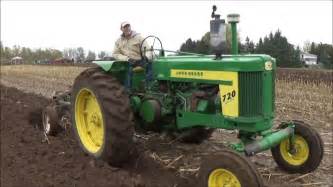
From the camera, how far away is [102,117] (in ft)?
19.0

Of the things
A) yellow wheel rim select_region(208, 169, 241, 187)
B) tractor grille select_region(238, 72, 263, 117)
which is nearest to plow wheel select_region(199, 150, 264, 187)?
yellow wheel rim select_region(208, 169, 241, 187)

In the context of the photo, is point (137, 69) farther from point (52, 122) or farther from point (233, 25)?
point (52, 122)

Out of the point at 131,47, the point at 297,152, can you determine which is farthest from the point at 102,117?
the point at 297,152

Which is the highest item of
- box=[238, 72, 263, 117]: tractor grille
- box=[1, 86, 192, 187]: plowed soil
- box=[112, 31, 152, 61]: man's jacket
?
box=[112, 31, 152, 61]: man's jacket

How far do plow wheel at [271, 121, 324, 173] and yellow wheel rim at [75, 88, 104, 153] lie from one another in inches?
92.0

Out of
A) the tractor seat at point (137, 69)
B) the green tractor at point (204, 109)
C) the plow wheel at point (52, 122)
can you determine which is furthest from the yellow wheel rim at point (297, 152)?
the plow wheel at point (52, 122)

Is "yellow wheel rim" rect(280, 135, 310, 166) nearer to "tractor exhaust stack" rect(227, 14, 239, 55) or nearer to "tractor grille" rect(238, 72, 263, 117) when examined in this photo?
"tractor grille" rect(238, 72, 263, 117)

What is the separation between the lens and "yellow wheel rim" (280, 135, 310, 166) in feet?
18.8

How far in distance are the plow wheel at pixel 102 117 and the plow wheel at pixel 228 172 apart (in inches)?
50.7

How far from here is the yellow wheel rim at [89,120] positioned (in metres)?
6.31

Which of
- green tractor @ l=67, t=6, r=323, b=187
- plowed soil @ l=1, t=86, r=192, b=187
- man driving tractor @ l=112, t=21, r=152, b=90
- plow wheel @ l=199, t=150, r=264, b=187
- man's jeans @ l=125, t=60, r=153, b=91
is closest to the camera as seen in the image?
plow wheel @ l=199, t=150, r=264, b=187

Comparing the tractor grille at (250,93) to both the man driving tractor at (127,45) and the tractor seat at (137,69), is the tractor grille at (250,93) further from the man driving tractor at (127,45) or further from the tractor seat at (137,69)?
the man driving tractor at (127,45)

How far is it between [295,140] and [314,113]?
5245mm

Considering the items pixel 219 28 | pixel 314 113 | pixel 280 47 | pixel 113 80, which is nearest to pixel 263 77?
pixel 219 28
